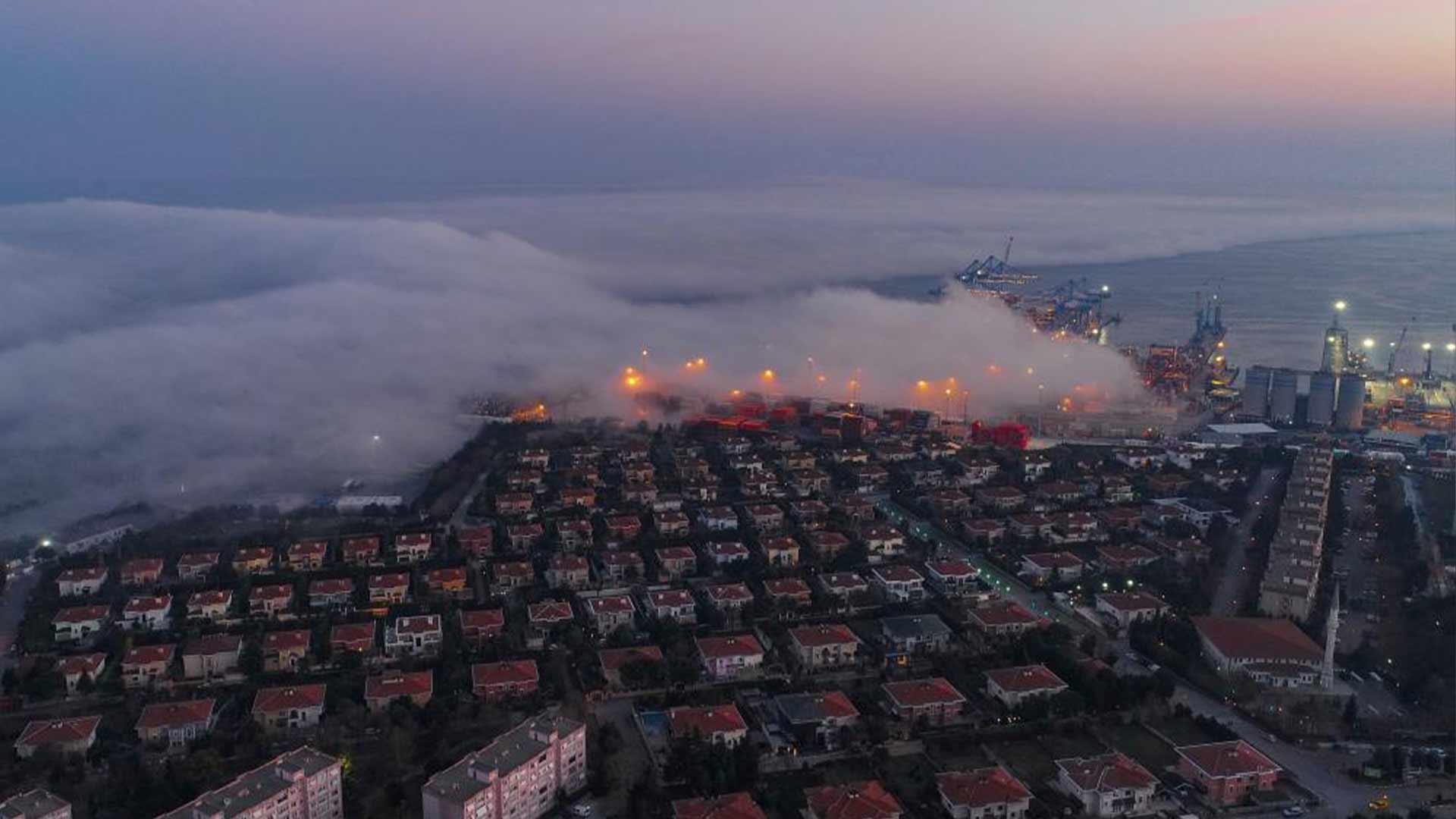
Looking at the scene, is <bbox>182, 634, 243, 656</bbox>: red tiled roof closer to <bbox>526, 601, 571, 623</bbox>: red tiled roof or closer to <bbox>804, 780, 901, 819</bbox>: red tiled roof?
<bbox>526, 601, 571, 623</bbox>: red tiled roof

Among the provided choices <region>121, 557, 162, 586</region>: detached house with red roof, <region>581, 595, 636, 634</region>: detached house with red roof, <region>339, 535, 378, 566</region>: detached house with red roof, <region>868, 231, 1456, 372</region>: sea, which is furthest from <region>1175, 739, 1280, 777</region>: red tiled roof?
<region>868, 231, 1456, 372</region>: sea

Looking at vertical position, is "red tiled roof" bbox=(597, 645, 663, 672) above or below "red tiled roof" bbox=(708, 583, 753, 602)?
below

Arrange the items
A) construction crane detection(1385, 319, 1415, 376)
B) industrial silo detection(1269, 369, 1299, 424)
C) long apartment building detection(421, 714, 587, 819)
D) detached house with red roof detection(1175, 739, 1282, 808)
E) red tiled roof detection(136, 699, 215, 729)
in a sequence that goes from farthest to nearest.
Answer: construction crane detection(1385, 319, 1415, 376) < industrial silo detection(1269, 369, 1299, 424) < red tiled roof detection(136, 699, 215, 729) < detached house with red roof detection(1175, 739, 1282, 808) < long apartment building detection(421, 714, 587, 819)

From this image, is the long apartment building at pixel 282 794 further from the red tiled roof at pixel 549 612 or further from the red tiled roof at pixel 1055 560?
the red tiled roof at pixel 1055 560

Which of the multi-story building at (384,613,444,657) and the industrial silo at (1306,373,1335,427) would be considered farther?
the industrial silo at (1306,373,1335,427)

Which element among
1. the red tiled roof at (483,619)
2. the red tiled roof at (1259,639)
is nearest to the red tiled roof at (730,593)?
the red tiled roof at (483,619)
